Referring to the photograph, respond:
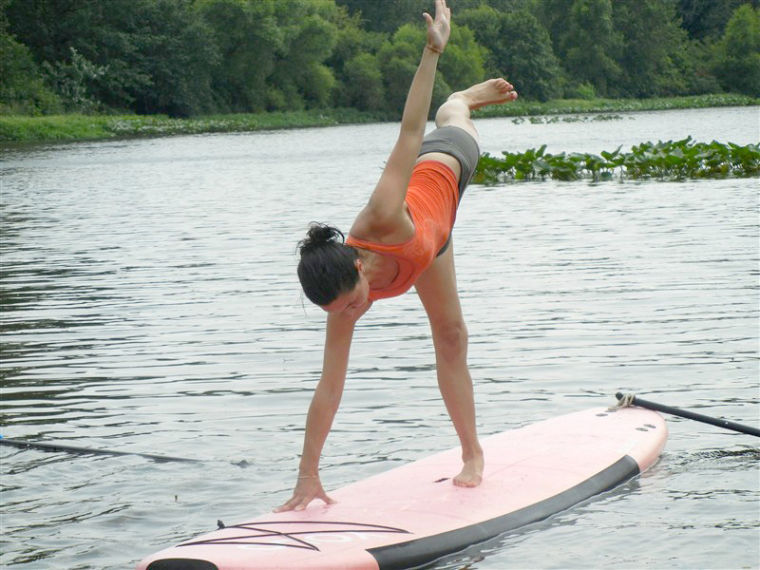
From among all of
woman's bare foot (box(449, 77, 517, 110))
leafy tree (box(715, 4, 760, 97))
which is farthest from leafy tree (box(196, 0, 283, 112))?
woman's bare foot (box(449, 77, 517, 110))

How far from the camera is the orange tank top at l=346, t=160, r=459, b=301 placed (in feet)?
14.4

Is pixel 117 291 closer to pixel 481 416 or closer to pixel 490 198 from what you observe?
pixel 481 416

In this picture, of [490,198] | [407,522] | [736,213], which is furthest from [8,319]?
[490,198]

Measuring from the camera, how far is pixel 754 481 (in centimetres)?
539

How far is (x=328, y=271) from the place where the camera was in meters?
4.16

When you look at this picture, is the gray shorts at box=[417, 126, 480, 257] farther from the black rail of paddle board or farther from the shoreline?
the shoreline

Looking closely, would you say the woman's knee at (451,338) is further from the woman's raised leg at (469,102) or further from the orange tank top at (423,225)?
the woman's raised leg at (469,102)

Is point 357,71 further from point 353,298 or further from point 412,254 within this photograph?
point 353,298

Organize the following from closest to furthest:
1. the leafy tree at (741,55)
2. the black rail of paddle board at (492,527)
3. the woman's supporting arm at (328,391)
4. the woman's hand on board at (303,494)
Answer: the black rail of paddle board at (492,527)
the woman's supporting arm at (328,391)
the woman's hand on board at (303,494)
the leafy tree at (741,55)

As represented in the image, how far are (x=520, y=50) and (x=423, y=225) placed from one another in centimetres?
8798

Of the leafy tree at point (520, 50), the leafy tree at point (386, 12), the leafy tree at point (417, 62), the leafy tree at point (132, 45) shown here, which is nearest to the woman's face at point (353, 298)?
the leafy tree at point (132, 45)

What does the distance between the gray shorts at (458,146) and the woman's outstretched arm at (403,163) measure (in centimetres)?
51

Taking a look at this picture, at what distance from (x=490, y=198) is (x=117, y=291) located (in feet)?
31.7

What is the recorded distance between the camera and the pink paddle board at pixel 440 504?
433 cm
